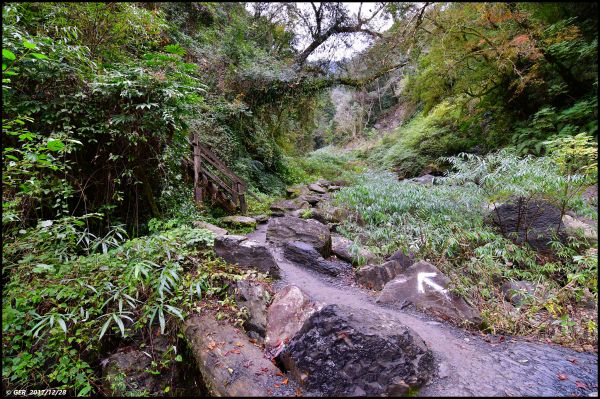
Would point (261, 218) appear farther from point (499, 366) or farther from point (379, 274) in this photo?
point (499, 366)

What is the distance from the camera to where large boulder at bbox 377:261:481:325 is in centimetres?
282

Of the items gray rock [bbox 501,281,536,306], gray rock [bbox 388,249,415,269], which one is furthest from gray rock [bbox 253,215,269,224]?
gray rock [bbox 501,281,536,306]

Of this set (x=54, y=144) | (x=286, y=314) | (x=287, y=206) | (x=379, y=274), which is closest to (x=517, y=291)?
(x=379, y=274)

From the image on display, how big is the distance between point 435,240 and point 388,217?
87 centimetres

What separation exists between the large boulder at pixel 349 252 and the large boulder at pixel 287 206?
8.90ft

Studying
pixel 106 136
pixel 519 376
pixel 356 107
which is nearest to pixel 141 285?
pixel 106 136

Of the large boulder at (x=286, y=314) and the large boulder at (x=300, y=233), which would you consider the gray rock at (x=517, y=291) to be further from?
the large boulder at (x=300, y=233)

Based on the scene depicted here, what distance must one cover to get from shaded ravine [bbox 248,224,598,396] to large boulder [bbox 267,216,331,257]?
1717 millimetres

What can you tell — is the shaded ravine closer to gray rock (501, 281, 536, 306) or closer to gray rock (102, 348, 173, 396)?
gray rock (501, 281, 536, 306)

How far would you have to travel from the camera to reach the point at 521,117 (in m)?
7.90

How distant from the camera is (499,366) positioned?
7.04 feet

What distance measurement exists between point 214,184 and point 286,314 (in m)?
4.82

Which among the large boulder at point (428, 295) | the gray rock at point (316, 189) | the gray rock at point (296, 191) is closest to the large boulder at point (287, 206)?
the gray rock at point (296, 191)

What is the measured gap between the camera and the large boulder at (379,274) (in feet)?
11.8
